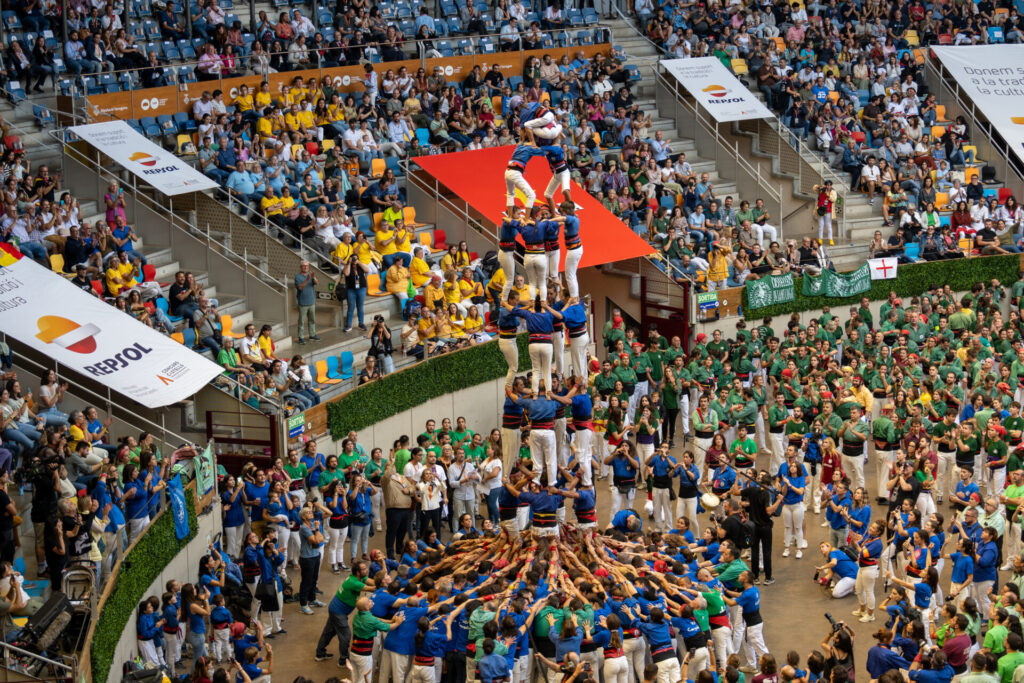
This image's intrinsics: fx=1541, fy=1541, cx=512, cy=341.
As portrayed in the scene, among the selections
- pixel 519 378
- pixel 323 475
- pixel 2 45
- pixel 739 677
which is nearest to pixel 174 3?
pixel 2 45

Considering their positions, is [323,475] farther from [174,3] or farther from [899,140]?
[899,140]

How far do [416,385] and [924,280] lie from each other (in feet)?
43.2

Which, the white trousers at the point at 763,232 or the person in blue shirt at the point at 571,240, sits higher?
the person in blue shirt at the point at 571,240

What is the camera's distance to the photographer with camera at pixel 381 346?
2642cm

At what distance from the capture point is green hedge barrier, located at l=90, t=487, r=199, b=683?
1708 cm

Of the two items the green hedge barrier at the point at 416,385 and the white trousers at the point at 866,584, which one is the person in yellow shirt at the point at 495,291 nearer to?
the green hedge barrier at the point at 416,385

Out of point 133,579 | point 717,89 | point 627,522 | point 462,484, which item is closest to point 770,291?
point 717,89

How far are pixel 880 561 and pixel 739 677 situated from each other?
6900mm

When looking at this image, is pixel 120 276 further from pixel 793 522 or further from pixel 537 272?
pixel 793 522

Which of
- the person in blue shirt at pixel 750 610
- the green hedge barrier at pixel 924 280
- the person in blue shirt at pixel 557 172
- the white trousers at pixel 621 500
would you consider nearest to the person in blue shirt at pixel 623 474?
the white trousers at pixel 621 500

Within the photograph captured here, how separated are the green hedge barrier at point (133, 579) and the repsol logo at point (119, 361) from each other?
2.71m

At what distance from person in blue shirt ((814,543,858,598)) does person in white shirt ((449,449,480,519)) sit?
217 inches

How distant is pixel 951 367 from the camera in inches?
1077

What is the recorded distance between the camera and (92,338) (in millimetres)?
22984
